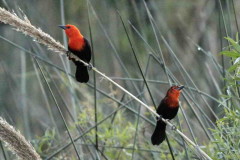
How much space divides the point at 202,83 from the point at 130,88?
110 centimetres

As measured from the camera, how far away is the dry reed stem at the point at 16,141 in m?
2.06

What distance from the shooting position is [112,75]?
6.03 meters

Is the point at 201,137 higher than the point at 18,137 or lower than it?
lower

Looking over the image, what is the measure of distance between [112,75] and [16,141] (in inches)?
156

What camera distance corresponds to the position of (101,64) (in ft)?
22.0

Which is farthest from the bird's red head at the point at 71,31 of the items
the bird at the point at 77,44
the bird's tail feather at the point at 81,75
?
the bird's tail feather at the point at 81,75

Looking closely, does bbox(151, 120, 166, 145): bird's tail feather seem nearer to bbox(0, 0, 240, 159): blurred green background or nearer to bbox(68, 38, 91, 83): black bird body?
bbox(0, 0, 240, 159): blurred green background

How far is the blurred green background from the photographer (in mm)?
3676

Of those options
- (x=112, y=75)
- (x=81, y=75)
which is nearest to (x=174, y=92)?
(x=81, y=75)

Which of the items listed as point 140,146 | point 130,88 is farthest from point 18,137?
point 130,88

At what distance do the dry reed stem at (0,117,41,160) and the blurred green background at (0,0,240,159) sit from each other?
1.24 meters

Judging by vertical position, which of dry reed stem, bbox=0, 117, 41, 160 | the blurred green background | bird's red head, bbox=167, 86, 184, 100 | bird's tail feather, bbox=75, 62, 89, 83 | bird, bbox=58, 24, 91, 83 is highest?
dry reed stem, bbox=0, 117, 41, 160

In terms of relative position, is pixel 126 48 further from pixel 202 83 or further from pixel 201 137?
pixel 201 137

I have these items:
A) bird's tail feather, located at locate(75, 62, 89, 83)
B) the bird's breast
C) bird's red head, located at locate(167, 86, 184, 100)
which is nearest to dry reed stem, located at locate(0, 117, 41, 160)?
bird's tail feather, located at locate(75, 62, 89, 83)
